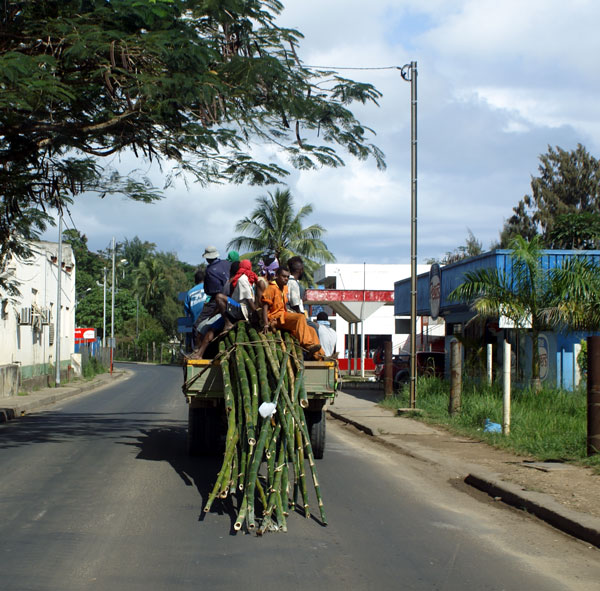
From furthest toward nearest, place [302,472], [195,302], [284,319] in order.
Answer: [195,302], [284,319], [302,472]

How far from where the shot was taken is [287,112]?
11219mm

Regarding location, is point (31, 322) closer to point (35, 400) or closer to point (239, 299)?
point (35, 400)

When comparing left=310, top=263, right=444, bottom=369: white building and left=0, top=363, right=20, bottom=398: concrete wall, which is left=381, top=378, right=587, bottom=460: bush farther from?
left=310, top=263, right=444, bottom=369: white building

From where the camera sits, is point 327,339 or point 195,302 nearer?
point 327,339

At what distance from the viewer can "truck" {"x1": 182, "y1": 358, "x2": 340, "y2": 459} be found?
9195 millimetres

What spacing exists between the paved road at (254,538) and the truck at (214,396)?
13.4 inches

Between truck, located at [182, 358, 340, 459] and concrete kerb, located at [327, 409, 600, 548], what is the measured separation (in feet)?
6.19

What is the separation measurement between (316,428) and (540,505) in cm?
364

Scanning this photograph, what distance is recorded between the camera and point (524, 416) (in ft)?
43.9

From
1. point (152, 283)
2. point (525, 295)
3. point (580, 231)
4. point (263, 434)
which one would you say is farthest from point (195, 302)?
point (152, 283)

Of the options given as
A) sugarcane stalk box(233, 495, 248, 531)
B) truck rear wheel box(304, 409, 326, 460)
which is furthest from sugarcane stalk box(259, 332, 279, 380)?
sugarcane stalk box(233, 495, 248, 531)

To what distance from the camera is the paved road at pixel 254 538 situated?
5.18 metres

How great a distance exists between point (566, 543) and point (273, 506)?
2362 millimetres

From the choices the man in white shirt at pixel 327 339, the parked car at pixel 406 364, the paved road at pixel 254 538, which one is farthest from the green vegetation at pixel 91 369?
the paved road at pixel 254 538
